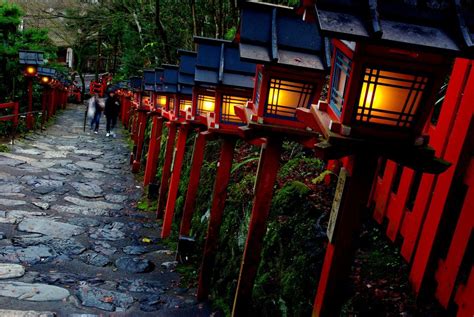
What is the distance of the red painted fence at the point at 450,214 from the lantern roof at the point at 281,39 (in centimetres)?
130

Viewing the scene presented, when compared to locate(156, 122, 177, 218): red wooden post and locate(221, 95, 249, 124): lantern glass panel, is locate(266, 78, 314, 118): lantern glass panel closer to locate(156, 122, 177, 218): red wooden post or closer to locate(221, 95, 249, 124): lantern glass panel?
locate(221, 95, 249, 124): lantern glass panel

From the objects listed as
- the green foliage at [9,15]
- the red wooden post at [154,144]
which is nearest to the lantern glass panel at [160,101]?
the red wooden post at [154,144]

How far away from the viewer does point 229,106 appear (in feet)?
21.4

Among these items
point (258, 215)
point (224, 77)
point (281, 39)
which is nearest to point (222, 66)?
point (224, 77)

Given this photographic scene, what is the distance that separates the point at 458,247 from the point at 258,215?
2.44 meters

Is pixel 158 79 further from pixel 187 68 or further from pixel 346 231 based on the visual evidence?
pixel 346 231

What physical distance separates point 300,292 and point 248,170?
4727 mm

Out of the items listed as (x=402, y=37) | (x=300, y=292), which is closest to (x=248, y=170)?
(x=300, y=292)

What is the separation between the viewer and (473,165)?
10.9 ft

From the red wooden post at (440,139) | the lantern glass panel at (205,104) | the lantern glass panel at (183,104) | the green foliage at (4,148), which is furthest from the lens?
the green foliage at (4,148)

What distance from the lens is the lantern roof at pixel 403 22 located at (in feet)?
6.89

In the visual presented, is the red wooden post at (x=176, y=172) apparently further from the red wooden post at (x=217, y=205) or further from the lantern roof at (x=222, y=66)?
the lantern roof at (x=222, y=66)

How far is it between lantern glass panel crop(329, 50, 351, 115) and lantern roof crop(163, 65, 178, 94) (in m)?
7.40

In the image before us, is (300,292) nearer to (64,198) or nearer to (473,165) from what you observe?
(473,165)
